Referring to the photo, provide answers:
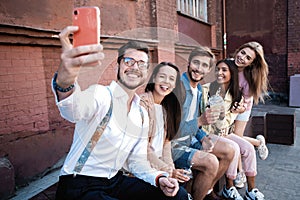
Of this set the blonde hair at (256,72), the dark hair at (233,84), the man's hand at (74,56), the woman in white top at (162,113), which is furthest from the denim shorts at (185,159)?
the man's hand at (74,56)

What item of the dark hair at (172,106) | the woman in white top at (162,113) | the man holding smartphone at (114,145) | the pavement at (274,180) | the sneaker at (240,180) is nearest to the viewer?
the man holding smartphone at (114,145)

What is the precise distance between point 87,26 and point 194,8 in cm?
682

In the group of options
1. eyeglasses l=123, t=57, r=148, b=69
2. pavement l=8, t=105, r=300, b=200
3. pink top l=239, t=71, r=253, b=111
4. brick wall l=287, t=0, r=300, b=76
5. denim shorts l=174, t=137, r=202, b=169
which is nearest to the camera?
eyeglasses l=123, t=57, r=148, b=69

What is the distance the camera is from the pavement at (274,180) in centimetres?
260

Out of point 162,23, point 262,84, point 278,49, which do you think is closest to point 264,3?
point 278,49

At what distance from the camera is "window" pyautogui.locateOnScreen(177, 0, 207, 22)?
660cm

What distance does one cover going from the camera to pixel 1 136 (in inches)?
104

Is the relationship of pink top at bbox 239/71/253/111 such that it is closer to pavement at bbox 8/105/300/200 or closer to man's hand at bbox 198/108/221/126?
man's hand at bbox 198/108/221/126

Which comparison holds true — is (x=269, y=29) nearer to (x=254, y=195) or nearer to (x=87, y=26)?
(x=254, y=195)

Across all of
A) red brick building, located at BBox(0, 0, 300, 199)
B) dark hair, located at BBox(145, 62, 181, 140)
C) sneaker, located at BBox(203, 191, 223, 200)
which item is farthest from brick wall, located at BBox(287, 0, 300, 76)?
dark hair, located at BBox(145, 62, 181, 140)

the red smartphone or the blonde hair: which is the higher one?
the red smartphone

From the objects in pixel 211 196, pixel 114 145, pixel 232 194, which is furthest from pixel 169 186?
pixel 232 194

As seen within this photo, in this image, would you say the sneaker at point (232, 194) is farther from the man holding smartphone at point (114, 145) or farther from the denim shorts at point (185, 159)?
the man holding smartphone at point (114, 145)

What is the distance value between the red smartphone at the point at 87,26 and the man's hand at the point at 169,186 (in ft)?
3.39
